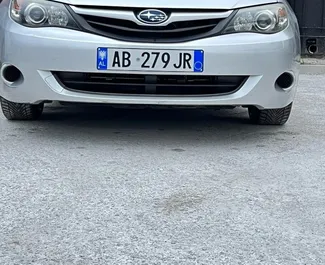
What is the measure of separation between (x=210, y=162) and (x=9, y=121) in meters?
1.57

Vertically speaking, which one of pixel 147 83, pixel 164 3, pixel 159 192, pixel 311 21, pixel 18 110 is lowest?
pixel 311 21

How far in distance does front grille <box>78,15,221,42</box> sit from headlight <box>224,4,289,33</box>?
12 centimetres

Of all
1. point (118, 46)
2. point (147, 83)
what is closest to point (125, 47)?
point (118, 46)

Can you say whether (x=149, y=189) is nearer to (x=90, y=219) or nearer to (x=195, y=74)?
(x=90, y=219)

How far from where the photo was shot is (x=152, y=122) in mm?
4797

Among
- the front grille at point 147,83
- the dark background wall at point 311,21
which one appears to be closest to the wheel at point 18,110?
the front grille at point 147,83

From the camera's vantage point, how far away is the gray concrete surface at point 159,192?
2529mm

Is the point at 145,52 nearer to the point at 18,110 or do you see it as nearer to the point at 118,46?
the point at 118,46

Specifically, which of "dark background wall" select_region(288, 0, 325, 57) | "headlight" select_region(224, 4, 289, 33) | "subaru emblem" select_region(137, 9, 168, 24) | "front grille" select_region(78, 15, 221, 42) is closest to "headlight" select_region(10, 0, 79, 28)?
"front grille" select_region(78, 15, 221, 42)

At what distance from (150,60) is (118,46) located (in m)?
0.19

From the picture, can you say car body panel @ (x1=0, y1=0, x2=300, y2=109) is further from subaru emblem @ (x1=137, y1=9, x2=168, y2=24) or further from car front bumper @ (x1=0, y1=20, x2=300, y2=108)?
subaru emblem @ (x1=137, y1=9, x2=168, y2=24)

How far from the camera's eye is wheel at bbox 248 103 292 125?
4.61 metres

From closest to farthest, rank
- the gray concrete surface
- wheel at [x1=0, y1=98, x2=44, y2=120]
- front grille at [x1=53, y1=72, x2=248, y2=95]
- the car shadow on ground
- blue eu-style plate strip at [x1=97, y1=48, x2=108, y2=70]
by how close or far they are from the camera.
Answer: the gray concrete surface → blue eu-style plate strip at [x1=97, y1=48, x2=108, y2=70] → front grille at [x1=53, y1=72, x2=248, y2=95] → the car shadow on ground → wheel at [x1=0, y1=98, x2=44, y2=120]

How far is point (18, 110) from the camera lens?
449cm
